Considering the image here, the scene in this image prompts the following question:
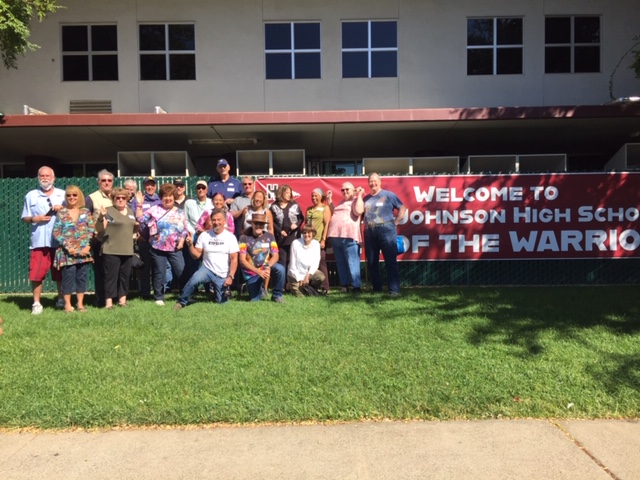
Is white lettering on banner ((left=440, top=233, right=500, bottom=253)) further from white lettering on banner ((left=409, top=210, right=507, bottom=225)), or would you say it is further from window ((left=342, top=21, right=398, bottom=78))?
window ((left=342, top=21, right=398, bottom=78))

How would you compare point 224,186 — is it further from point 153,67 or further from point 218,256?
point 153,67

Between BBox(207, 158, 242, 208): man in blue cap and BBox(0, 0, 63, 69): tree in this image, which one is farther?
BBox(0, 0, 63, 69): tree

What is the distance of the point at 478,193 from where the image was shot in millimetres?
9008

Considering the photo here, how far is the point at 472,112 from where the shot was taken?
38.7 ft

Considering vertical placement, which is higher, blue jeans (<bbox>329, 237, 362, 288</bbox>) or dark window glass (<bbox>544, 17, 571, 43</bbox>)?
dark window glass (<bbox>544, 17, 571, 43</bbox>)

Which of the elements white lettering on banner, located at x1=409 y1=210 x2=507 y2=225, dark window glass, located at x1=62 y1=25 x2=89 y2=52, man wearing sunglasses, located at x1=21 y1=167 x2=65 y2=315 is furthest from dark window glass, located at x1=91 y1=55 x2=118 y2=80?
white lettering on banner, located at x1=409 y1=210 x2=507 y2=225

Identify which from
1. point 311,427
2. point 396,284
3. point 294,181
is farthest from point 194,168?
point 311,427

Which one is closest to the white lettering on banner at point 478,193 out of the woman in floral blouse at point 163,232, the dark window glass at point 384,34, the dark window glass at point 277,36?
the woman in floral blouse at point 163,232

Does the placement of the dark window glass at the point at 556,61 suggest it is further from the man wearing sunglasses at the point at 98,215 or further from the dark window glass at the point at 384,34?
the man wearing sunglasses at the point at 98,215

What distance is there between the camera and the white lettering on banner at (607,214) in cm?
898

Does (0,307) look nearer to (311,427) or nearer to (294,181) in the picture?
(294,181)

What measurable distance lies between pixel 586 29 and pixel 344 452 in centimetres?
1514

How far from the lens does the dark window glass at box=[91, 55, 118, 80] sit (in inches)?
573

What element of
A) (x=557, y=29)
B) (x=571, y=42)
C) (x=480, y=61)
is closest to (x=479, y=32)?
(x=480, y=61)
